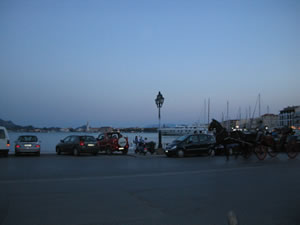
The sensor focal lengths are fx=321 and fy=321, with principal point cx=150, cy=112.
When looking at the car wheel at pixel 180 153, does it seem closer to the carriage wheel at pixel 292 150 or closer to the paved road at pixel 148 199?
the carriage wheel at pixel 292 150

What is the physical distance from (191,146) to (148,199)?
14.7 meters

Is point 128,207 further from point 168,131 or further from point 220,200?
point 168,131

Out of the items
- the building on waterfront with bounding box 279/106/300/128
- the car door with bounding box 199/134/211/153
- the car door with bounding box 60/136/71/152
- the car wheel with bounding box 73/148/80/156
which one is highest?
the building on waterfront with bounding box 279/106/300/128

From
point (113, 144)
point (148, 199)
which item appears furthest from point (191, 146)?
point (148, 199)

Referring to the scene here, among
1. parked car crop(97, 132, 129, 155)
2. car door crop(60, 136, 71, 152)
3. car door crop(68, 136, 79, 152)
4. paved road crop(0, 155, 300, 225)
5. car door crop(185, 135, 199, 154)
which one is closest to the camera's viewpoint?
paved road crop(0, 155, 300, 225)

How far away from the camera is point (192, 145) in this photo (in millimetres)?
22672

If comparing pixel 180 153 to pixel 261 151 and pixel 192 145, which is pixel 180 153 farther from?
pixel 261 151

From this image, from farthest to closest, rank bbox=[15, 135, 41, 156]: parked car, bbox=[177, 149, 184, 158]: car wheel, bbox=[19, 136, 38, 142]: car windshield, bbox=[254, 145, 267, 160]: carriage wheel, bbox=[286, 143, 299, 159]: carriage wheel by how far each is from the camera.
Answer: bbox=[19, 136, 38, 142]: car windshield → bbox=[15, 135, 41, 156]: parked car → bbox=[177, 149, 184, 158]: car wheel → bbox=[286, 143, 299, 159]: carriage wheel → bbox=[254, 145, 267, 160]: carriage wheel

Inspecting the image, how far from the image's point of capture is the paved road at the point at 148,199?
6441mm

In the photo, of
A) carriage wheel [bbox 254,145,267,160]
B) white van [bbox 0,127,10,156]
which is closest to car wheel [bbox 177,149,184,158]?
carriage wheel [bbox 254,145,267,160]

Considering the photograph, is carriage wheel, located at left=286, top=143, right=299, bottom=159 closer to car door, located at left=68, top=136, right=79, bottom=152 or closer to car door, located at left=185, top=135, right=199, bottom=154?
car door, located at left=185, top=135, right=199, bottom=154

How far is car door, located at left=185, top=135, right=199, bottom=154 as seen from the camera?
2256 centimetres

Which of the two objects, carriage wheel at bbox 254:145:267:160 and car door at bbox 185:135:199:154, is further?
car door at bbox 185:135:199:154

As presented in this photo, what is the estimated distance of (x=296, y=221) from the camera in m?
6.27
